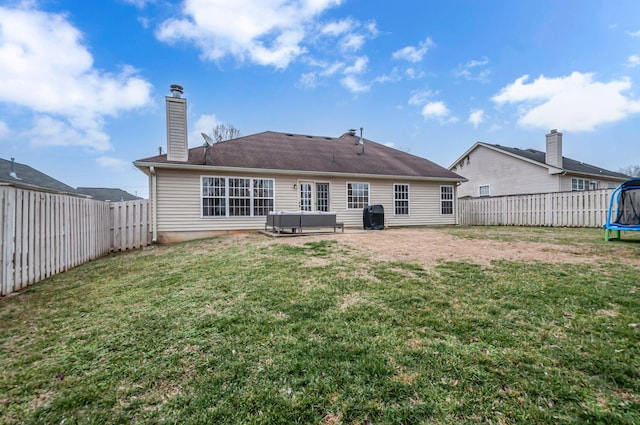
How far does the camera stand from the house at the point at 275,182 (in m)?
10.3

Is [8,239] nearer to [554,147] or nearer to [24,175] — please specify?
[24,175]

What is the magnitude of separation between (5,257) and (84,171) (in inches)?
1259

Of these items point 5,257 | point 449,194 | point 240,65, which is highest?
point 240,65

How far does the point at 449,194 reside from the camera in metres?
15.2

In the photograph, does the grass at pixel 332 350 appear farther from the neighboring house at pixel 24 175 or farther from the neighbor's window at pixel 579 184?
the neighbor's window at pixel 579 184

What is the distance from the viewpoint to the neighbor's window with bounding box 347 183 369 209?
43.0 ft

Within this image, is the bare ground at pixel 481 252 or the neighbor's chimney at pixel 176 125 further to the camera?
the neighbor's chimney at pixel 176 125

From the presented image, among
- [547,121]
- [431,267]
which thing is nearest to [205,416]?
[431,267]

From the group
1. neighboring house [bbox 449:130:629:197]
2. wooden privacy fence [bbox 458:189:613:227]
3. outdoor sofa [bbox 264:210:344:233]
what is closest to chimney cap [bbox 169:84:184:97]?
outdoor sofa [bbox 264:210:344:233]

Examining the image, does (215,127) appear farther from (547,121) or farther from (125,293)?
(547,121)

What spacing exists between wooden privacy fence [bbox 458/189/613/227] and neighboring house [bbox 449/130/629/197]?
14.2 feet

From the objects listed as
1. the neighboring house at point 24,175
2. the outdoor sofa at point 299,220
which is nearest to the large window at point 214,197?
the outdoor sofa at point 299,220

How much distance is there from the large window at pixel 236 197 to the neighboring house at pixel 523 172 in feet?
52.2

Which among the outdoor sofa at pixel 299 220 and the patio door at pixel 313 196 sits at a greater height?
the patio door at pixel 313 196
